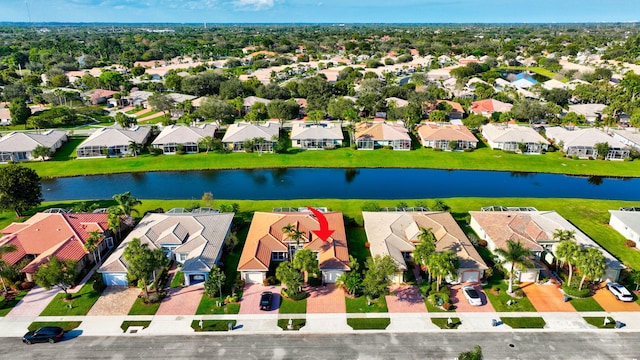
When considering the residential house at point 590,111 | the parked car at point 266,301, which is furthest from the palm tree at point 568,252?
the residential house at point 590,111

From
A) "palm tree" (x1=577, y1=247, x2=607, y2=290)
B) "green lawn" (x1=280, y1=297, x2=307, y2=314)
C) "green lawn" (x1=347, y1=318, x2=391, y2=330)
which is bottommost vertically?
"green lawn" (x1=280, y1=297, x2=307, y2=314)

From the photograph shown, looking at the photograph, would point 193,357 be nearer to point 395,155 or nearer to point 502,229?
point 502,229

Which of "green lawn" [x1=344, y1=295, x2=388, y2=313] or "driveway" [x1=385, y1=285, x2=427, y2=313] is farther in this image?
"driveway" [x1=385, y1=285, x2=427, y2=313]

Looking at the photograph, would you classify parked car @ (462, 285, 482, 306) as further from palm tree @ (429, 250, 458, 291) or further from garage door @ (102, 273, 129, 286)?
garage door @ (102, 273, 129, 286)

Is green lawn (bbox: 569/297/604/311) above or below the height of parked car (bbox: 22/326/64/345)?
above

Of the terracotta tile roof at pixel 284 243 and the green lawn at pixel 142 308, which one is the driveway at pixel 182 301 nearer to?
the green lawn at pixel 142 308

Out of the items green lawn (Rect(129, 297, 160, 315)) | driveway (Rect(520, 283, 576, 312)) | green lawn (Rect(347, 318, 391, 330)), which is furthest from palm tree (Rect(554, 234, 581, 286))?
green lawn (Rect(129, 297, 160, 315))
